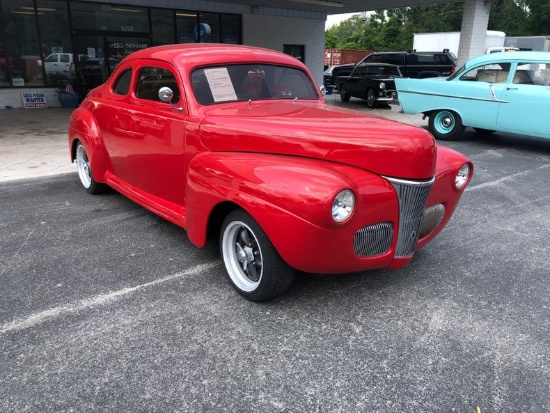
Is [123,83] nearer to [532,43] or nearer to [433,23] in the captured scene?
[532,43]

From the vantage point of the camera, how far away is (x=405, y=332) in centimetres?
280

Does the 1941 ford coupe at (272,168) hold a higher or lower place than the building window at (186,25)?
lower

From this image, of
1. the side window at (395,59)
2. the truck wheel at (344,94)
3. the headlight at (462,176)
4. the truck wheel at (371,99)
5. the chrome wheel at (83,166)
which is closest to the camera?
the headlight at (462,176)

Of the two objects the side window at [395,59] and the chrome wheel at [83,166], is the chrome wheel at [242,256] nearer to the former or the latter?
the chrome wheel at [83,166]

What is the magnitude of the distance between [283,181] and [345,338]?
102 centimetres

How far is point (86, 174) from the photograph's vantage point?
5586 millimetres

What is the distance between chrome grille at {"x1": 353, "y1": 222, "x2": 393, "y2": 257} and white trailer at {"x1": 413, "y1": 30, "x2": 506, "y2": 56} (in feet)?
91.1

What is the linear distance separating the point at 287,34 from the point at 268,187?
16.2 metres

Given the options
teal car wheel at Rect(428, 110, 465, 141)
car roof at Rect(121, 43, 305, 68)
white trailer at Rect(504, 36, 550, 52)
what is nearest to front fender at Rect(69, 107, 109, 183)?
car roof at Rect(121, 43, 305, 68)

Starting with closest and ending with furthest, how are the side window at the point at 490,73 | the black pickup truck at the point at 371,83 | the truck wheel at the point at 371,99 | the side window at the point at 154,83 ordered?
the side window at the point at 154,83, the side window at the point at 490,73, the black pickup truck at the point at 371,83, the truck wheel at the point at 371,99

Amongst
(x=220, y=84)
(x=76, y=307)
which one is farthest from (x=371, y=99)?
(x=76, y=307)

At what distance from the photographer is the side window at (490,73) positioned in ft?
27.0

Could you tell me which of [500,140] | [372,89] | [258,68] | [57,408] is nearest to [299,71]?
[258,68]

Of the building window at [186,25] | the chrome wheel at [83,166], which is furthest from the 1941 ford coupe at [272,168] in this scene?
the building window at [186,25]
